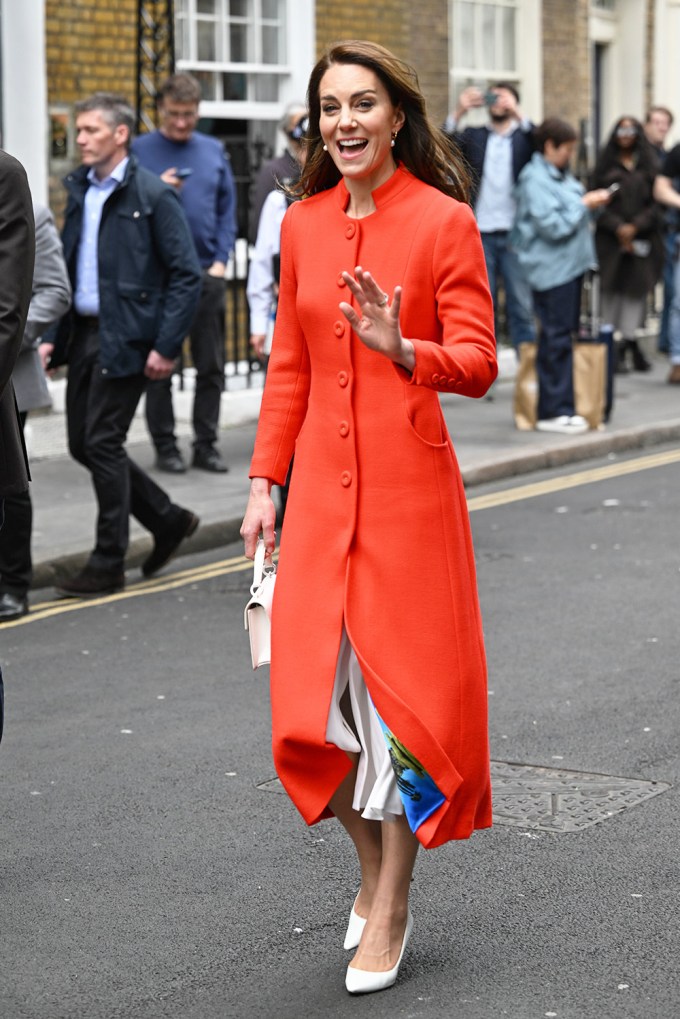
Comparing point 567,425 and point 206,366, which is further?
point 567,425

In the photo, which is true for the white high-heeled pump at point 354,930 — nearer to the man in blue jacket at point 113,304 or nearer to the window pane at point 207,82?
the man in blue jacket at point 113,304

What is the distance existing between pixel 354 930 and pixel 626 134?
12.3m

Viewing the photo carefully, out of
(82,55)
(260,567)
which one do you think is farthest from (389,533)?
(82,55)

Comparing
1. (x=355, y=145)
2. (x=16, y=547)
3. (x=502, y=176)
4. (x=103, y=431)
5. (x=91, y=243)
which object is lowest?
(x=16, y=547)

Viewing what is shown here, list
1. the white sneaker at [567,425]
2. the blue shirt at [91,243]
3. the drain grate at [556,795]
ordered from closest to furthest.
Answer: the drain grate at [556,795] → the blue shirt at [91,243] → the white sneaker at [567,425]

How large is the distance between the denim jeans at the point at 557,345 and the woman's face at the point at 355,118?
9.06 meters

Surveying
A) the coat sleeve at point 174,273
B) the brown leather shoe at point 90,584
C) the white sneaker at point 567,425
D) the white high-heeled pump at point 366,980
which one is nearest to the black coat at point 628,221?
the white sneaker at point 567,425

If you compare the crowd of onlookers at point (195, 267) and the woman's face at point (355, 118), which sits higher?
the woman's face at point (355, 118)

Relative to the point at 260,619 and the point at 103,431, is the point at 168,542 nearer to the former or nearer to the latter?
the point at 103,431

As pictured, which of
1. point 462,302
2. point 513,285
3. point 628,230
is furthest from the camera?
point 628,230

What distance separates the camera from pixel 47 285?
7.79 meters

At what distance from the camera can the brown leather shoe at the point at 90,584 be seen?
8.25 meters

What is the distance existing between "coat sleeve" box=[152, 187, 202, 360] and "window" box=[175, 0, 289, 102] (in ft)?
22.2

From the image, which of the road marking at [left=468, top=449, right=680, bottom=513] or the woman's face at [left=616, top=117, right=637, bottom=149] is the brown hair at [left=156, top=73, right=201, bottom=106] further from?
the woman's face at [left=616, top=117, right=637, bottom=149]
